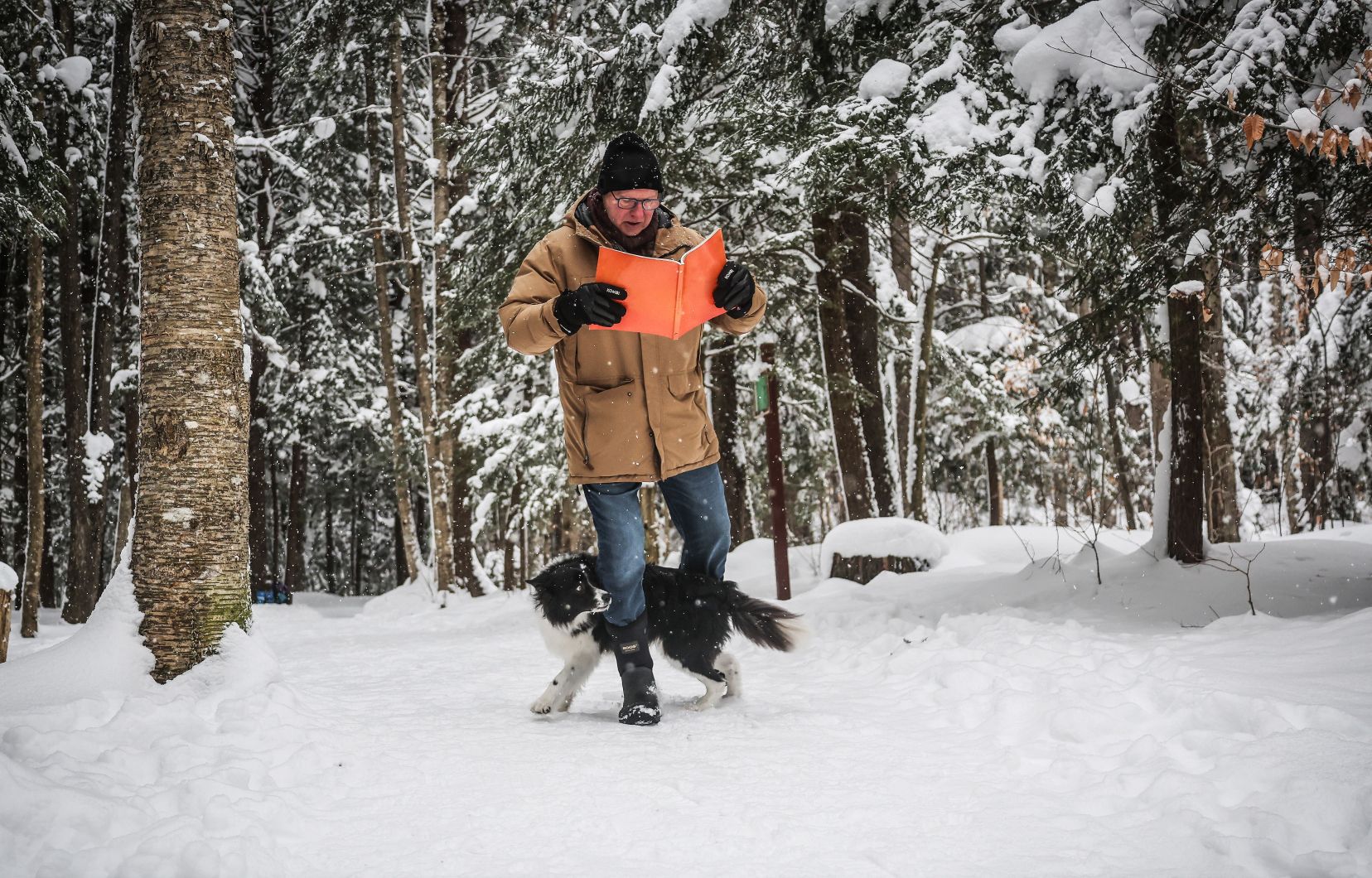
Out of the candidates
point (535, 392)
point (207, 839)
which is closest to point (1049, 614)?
point (207, 839)

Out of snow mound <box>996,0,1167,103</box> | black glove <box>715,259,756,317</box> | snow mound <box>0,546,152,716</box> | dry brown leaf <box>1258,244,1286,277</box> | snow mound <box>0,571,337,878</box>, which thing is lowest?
snow mound <box>0,571,337,878</box>

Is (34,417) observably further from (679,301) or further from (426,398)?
(679,301)

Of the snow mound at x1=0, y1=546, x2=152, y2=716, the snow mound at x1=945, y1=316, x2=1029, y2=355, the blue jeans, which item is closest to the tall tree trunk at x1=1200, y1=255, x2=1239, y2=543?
the snow mound at x1=945, y1=316, x2=1029, y2=355

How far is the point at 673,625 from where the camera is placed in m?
3.90

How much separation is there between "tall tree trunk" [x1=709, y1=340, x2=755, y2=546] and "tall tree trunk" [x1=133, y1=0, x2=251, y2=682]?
6599mm

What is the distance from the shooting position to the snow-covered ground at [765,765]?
204 cm

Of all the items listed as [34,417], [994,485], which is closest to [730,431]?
[994,485]

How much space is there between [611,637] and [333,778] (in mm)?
1409

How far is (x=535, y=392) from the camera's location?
12617mm

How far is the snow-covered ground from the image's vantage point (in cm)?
204

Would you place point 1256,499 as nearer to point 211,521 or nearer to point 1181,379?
point 1181,379

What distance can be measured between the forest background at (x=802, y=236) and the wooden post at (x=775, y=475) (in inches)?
62.1

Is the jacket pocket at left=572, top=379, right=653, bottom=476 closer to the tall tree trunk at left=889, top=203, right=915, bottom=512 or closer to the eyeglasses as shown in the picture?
the eyeglasses

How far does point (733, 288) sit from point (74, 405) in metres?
12.6
